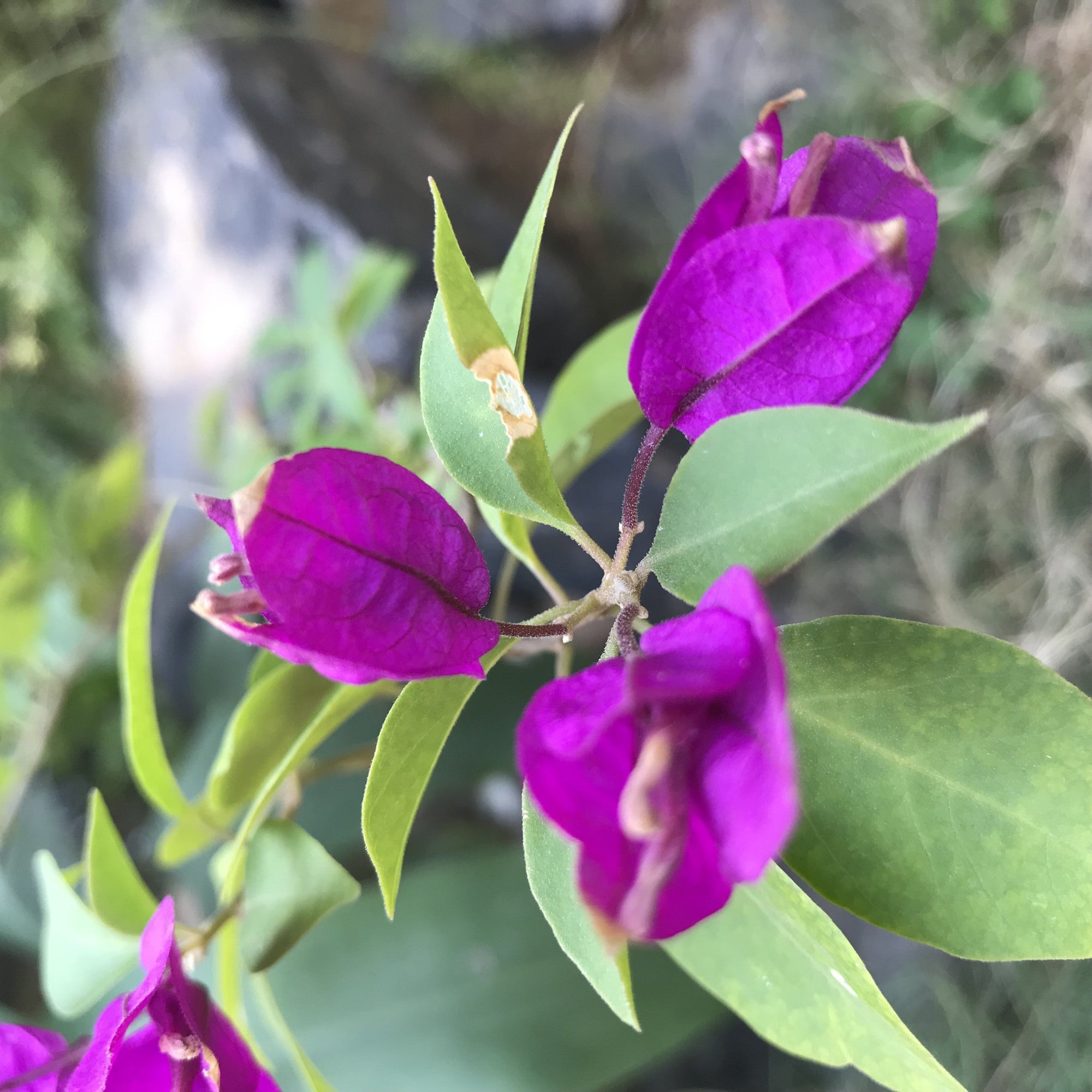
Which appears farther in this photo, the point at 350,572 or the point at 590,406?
the point at 590,406

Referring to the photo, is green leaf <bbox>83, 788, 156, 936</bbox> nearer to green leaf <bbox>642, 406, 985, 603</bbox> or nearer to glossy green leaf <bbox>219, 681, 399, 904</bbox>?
glossy green leaf <bbox>219, 681, 399, 904</bbox>

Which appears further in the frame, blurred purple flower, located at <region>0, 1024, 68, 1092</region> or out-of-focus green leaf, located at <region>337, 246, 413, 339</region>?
out-of-focus green leaf, located at <region>337, 246, 413, 339</region>

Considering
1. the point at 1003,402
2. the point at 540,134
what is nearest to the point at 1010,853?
the point at 1003,402

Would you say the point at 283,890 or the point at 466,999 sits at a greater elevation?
the point at 283,890

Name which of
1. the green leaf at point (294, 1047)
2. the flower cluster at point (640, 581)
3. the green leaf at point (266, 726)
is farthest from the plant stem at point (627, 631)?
the green leaf at point (294, 1047)

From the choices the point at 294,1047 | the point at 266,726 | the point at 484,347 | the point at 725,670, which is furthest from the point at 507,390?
the point at 294,1047

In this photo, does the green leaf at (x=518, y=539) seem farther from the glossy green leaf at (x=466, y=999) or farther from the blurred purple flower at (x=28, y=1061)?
the glossy green leaf at (x=466, y=999)

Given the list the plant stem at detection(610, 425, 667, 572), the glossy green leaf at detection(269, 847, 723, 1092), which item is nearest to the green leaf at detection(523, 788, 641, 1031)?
the plant stem at detection(610, 425, 667, 572)

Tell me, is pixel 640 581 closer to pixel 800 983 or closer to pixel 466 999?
pixel 800 983
